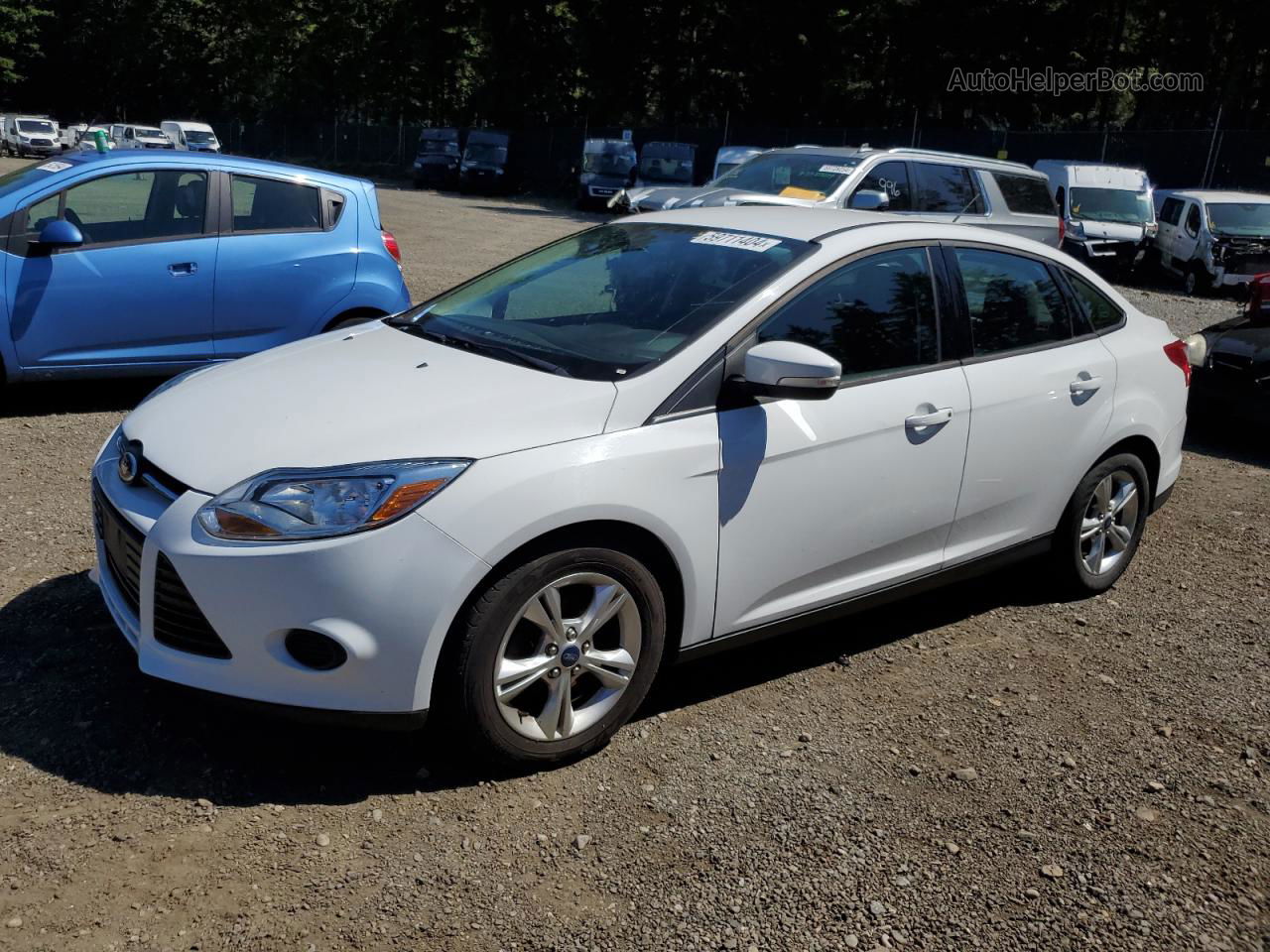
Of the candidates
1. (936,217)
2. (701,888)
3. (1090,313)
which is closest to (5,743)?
(701,888)

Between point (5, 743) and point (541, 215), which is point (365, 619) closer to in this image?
point (5, 743)

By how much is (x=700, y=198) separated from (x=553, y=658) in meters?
9.86

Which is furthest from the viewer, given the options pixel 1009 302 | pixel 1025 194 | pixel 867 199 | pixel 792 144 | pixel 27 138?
pixel 27 138

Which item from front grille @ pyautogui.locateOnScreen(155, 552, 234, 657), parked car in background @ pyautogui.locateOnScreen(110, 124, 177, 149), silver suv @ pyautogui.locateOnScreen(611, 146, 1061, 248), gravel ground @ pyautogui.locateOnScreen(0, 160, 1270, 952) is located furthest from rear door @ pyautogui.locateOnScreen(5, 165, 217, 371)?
parked car in background @ pyautogui.locateOnScreen(110, 124, 177, 149)

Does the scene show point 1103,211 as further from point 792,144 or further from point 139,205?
point 792,144

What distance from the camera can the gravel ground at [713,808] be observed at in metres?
2.82

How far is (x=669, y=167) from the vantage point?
32.5 meters

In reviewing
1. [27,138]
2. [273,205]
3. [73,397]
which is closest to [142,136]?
[27,138]

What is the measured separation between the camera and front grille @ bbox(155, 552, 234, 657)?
3111 millimetres

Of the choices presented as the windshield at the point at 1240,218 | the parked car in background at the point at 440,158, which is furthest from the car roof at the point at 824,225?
the parked car in background at the point at 440,158

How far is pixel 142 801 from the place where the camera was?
3162mm

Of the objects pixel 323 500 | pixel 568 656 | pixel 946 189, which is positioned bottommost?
pixel 568 656

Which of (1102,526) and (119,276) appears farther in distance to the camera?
(119,276)

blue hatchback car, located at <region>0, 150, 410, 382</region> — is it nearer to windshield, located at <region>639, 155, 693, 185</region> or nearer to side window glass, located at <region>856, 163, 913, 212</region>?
side window glass, located at <region>856, 163, 913, 212</region>
